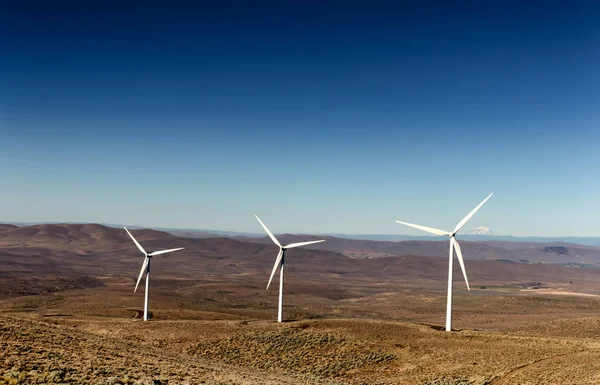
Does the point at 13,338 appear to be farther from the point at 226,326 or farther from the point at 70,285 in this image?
the point at 70,285

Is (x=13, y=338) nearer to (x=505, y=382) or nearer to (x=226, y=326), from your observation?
(x=226, y=326)

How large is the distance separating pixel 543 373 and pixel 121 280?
515 ft

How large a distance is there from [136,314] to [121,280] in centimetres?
9571

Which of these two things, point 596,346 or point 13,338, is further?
point 596,346

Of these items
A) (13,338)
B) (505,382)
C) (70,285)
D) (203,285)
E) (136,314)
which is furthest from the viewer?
(203,285)

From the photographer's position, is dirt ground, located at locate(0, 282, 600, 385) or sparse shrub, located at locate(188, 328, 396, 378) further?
sparse shrub, located at locate(188, 328, 396, 378)

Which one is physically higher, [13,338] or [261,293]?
[13,338]

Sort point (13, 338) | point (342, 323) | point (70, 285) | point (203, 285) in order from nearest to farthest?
point (13, 338), point (342, 323), point (70, 285), point (203, 285)

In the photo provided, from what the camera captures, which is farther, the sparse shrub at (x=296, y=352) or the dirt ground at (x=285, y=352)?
the sparse shrub at (x=296, y=352)

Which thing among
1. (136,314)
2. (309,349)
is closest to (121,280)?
(136,314)

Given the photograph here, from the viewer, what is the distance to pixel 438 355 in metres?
49.0

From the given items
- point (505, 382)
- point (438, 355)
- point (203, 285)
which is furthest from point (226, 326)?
point (203, 285)

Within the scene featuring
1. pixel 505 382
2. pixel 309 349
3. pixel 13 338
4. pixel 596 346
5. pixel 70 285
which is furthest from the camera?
pixel 70 285

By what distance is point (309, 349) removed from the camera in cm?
5338
